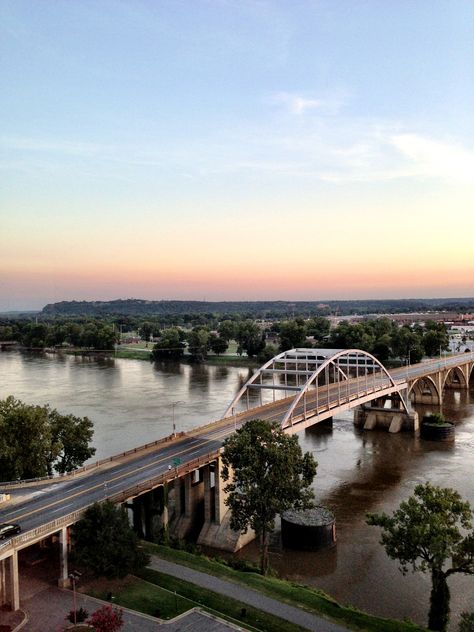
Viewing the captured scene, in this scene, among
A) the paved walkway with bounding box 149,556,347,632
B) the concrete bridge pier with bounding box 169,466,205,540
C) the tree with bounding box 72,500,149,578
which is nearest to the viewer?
the paved walkway with bounding box 149,556,347,632

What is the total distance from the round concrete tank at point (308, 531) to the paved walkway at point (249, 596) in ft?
30.7

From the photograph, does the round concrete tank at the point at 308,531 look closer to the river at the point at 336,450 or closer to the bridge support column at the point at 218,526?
the river at the point at 336,450

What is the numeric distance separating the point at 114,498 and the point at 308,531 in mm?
12858

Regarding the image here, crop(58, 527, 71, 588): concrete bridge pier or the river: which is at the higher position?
crop(58, 527, 71, 588): concrete bridge pier

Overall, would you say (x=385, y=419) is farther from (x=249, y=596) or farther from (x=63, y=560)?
(x=63, y=560)

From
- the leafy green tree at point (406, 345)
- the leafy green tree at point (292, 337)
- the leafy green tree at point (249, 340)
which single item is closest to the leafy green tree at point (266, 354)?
the leafy green tree at point (292, 337)

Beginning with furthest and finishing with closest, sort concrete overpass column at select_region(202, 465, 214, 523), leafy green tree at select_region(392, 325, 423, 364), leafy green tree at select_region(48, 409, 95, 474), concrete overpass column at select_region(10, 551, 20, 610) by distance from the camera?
leafy green tree at select_region(392, 325, 423, 364) → leafy green tree at select_region(48, 409, 95, 474) → concrete overpass column at select_region(202, 465, 214, 523) → concrete overpass column at select_region(10, 551, 20, 610)

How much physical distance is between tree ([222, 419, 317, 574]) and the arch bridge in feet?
42.4

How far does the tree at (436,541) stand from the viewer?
25812 mm

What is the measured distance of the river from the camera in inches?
1266

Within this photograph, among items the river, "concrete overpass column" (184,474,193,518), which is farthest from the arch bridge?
"concrete overpass column" (184,474,193,518)

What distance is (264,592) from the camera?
1085 inches

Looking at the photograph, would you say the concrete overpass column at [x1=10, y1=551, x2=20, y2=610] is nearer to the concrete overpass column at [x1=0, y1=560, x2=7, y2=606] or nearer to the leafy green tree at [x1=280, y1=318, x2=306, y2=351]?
the concrete overpass column at [x1=0, y1=560, x2=7, y2=606]

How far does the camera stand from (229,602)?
26203 mm
